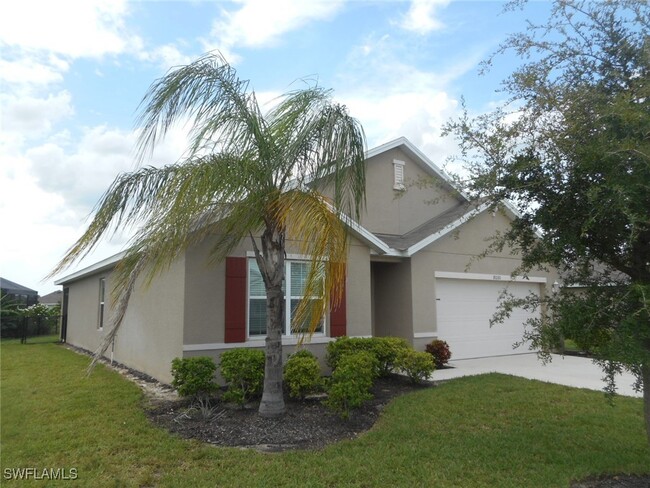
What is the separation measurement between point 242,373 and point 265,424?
44.1 inches

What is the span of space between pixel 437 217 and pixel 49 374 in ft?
38.2

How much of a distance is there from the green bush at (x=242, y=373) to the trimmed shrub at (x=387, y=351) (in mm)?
2676

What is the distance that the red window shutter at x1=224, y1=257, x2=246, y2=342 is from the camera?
28.6 ft

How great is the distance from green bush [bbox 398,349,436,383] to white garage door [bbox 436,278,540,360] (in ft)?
11.5

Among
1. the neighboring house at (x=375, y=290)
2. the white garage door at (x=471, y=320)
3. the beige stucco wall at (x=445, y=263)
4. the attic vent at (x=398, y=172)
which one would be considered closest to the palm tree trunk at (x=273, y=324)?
the neighboring house at (x=375, y=290)

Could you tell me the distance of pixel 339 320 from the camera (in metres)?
10.0

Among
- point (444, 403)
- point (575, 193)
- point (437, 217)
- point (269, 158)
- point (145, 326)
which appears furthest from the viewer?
point (437, 217)

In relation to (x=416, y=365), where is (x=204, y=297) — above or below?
above

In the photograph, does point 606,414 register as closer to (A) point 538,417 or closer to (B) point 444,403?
(A) point 538,417

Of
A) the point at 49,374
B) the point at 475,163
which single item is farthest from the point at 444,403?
the point at 49,374

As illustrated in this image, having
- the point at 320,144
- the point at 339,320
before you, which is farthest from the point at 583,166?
the point at 339,320

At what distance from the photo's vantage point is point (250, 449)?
5539mm

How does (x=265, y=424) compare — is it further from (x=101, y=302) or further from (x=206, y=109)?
(x=101, y=302)

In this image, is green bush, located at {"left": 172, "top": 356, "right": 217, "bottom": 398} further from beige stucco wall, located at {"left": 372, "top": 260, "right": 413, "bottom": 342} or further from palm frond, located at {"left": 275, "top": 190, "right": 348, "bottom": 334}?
beige stucco wall, located at {"left": 372, "top": 260, "right": 413, "bottom": 342}
